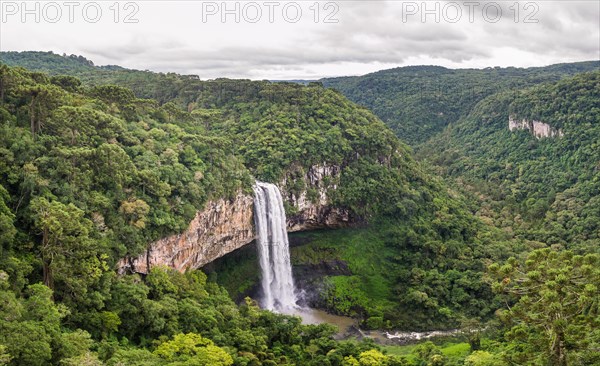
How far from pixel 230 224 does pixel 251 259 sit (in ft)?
19.1

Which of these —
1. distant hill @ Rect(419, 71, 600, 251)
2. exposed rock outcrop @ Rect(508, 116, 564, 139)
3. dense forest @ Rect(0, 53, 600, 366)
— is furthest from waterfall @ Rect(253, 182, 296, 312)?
exposed rock outcrop @ Rect(508, 116, 564, 139)

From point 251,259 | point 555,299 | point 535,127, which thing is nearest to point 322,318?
point 251,259

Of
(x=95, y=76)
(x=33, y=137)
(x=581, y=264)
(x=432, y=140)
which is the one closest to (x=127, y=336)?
(x=33, y=137)

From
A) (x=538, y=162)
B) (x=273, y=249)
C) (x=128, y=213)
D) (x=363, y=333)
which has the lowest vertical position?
(x=363, y=333)

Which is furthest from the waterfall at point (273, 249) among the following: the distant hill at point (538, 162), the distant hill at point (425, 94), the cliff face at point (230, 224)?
the distant hill at point (425, 94)

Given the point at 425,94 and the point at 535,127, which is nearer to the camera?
the point at 535,127

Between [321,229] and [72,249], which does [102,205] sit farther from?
[321,229]

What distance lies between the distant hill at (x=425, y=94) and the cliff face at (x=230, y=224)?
62.0m

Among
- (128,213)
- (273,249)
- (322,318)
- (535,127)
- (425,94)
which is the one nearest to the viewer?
(128,213)

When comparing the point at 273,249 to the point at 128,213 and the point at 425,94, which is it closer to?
the point at 128,213

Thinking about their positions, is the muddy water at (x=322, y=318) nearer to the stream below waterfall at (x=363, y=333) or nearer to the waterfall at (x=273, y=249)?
the stream below waterfall at (x=363, y=333)

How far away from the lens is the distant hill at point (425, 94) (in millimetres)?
115438

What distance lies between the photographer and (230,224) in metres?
41.6

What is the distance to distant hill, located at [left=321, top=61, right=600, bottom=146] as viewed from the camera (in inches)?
4545
